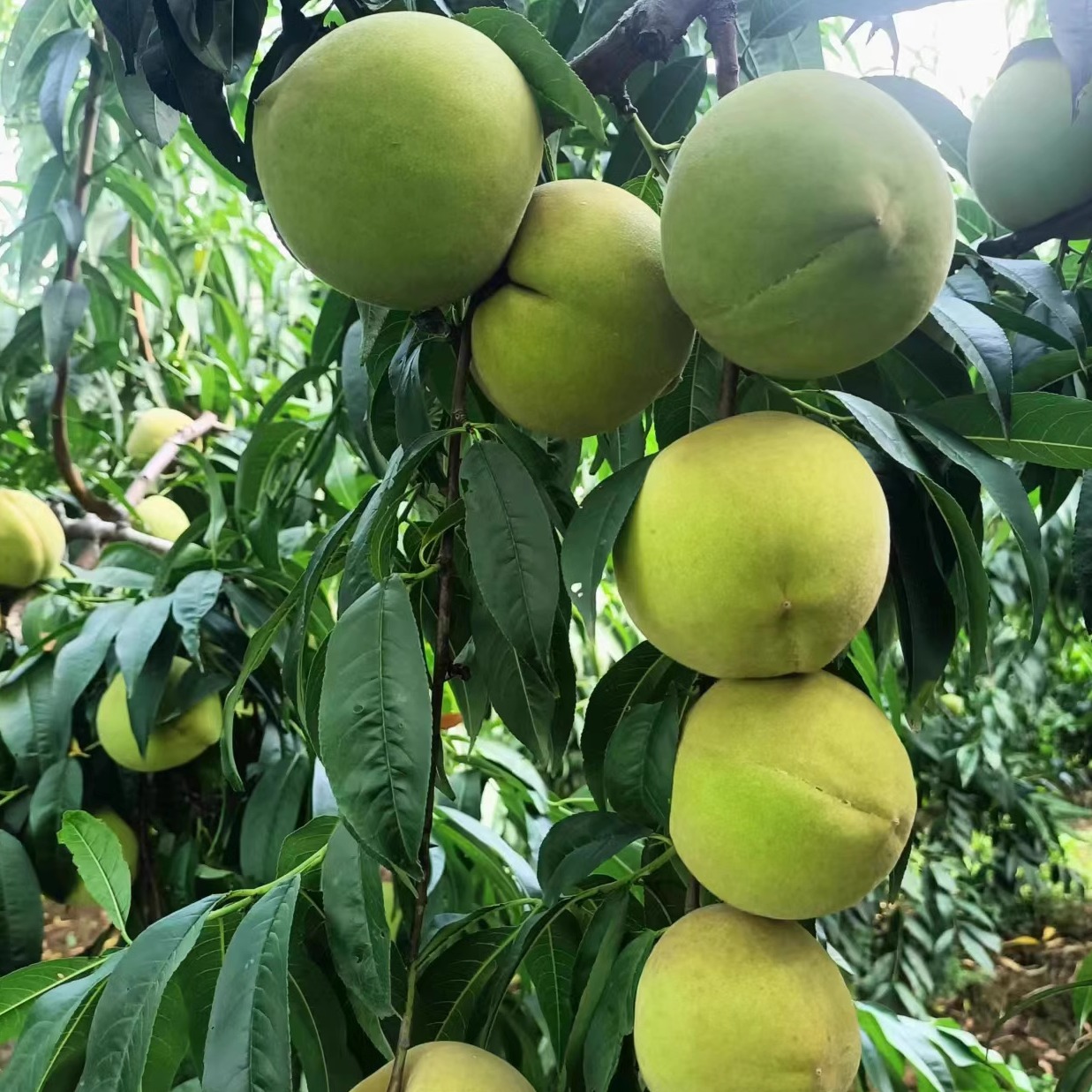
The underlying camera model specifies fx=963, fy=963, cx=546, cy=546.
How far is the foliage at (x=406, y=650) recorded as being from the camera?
1.70 ft

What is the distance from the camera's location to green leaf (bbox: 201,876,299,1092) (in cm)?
50

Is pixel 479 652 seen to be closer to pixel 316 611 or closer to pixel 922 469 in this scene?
pixel 922 469

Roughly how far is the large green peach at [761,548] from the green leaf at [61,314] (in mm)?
998

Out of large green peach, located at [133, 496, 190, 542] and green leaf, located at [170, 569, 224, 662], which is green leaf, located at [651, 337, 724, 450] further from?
large green peach, located at [133, 496, 190, 542]

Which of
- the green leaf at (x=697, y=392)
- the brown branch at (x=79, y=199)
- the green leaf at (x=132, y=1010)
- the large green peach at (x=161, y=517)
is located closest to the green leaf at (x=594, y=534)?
the green leaf at (x=697, y=392)

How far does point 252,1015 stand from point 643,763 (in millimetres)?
253

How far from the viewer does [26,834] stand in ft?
3.44

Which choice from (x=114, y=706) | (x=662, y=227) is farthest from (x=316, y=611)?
(x=662, y=227)

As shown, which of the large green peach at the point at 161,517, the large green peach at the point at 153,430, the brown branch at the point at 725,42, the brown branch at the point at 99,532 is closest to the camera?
the brown branch at the point at 725,42

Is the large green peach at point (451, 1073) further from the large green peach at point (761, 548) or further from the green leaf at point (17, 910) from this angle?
the green leaf at point (17, 910)

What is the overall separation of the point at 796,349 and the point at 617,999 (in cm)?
38

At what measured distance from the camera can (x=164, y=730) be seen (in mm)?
1058

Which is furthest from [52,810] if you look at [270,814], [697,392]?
[697,392]

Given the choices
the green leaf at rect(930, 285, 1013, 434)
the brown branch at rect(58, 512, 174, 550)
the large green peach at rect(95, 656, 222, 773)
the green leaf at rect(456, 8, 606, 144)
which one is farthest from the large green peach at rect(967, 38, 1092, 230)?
the brown branch at rect(58, 512, 174, 550)
